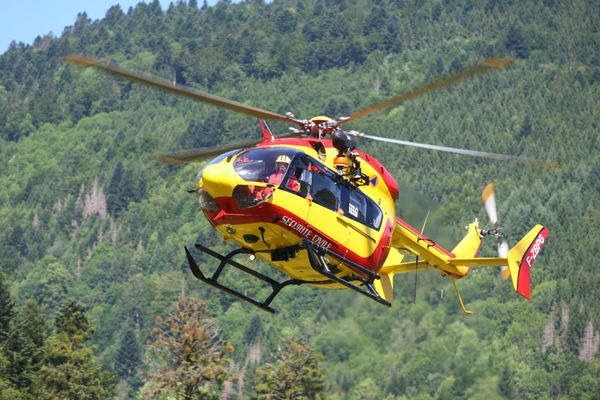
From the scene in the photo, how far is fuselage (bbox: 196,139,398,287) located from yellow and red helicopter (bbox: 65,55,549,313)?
0.02 metres

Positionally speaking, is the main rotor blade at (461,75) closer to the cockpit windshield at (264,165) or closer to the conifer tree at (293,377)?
the cockpit windshield at (264,165)

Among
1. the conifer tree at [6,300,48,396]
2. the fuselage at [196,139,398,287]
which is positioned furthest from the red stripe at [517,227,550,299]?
the conifer tree at [6,300,48,396]

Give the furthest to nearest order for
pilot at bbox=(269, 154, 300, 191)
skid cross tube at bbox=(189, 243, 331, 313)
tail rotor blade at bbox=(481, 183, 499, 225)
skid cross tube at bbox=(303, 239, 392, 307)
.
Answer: tail rotor blade at bbox=(481, 183, 499, 225)
skid cross tube at bbox=(189, 243, 331, 313)
skid cross tube at bbox=(303, 239, 392, 307)
pilot at bbox=(269, 154, 300, 191)

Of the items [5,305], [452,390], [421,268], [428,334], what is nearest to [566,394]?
[428,334]

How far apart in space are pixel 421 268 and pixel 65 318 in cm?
3366

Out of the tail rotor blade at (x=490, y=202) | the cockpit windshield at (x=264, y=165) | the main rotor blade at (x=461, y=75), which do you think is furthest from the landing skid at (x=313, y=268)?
the tail rotor blade at (x=490, y=202)

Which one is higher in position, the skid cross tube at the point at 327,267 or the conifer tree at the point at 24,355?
the skid cross tube at the point at 327,267

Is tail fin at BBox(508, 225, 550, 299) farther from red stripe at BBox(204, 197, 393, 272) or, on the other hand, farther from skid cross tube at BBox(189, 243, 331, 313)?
red stripe at BBox(204, 197, 393, 272)

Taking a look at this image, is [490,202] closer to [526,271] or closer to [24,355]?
[526,271]

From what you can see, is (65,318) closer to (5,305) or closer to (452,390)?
(5,305)

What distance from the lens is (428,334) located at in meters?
150

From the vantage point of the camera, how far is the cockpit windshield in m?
32.8

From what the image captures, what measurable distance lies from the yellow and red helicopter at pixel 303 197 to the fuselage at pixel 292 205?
22 mm

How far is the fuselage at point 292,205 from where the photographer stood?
32.8 metres
